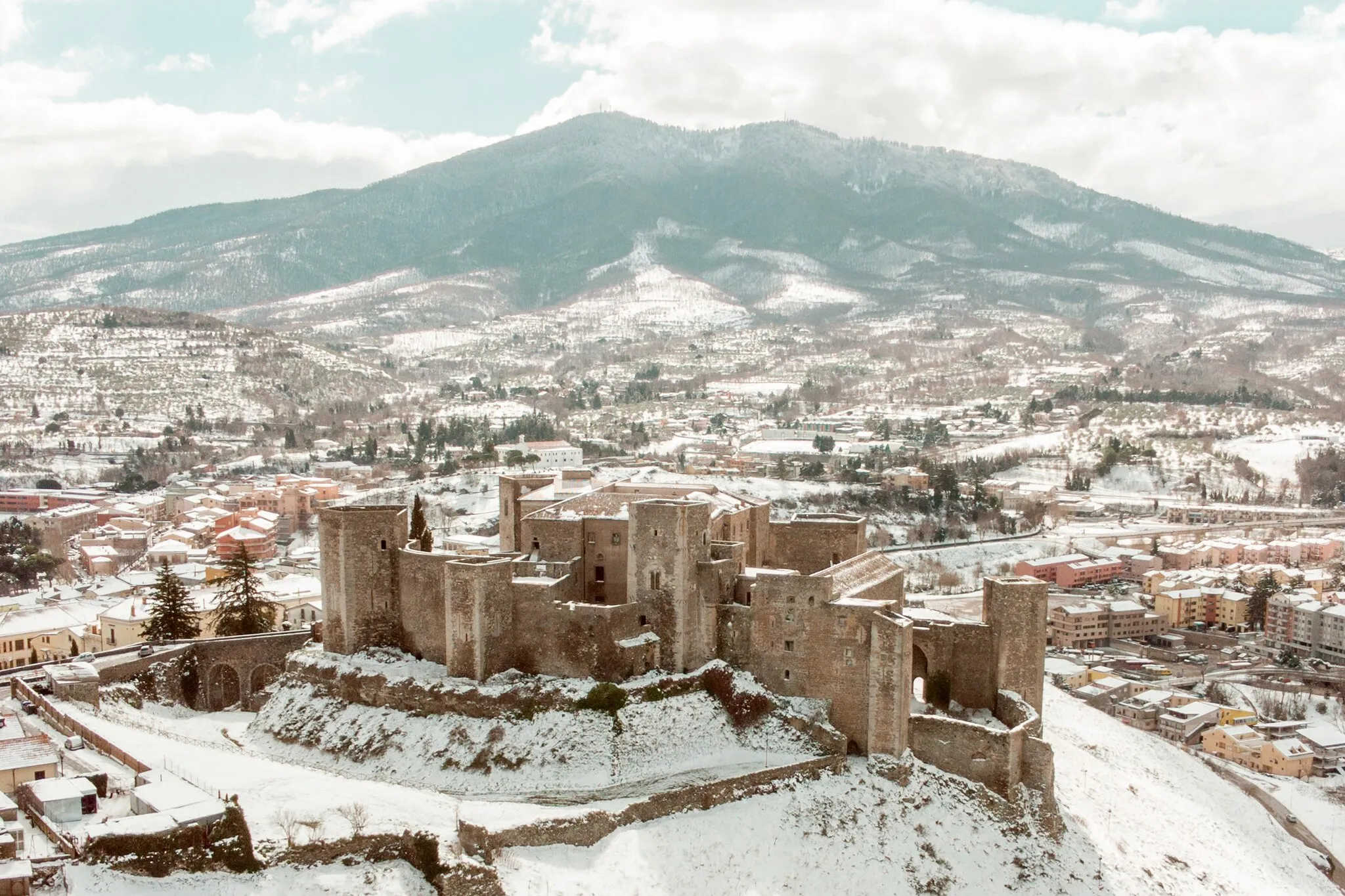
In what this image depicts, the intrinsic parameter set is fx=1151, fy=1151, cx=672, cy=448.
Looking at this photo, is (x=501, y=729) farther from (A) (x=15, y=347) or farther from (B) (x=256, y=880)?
(A) (x=15, y=347)

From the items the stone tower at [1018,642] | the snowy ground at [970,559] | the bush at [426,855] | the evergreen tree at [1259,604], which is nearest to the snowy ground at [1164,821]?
the stone tower at [1018,642]

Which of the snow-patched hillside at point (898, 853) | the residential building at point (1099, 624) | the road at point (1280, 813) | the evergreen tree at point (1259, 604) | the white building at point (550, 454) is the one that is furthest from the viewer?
the white building at point (550, 454)

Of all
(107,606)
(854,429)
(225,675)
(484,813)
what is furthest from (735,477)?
(484,813)

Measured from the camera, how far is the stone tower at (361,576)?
42875 mm

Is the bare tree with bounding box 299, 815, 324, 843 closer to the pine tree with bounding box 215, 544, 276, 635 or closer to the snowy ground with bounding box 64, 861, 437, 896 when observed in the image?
the snowy ground with bounding box 64, 861, 437, 896

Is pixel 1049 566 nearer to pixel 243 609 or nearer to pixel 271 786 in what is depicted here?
pixel 243 609

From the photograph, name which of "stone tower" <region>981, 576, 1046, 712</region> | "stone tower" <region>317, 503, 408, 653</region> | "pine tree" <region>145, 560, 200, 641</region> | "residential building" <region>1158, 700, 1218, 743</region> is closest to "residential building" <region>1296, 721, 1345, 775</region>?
"residential building" <region>1158, 700, 1218, 743</region>

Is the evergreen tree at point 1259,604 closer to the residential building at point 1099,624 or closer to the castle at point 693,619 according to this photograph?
the residential building at point 1099,624

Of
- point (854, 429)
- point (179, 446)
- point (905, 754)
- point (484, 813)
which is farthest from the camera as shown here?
point (854, 429)

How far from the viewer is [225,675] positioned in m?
46.8

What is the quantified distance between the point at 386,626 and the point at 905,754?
769 inches

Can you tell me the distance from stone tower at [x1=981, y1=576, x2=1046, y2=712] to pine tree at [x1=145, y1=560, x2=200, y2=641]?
33.5 meters

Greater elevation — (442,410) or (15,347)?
(15,347)

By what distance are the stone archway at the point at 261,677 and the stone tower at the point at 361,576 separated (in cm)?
525
